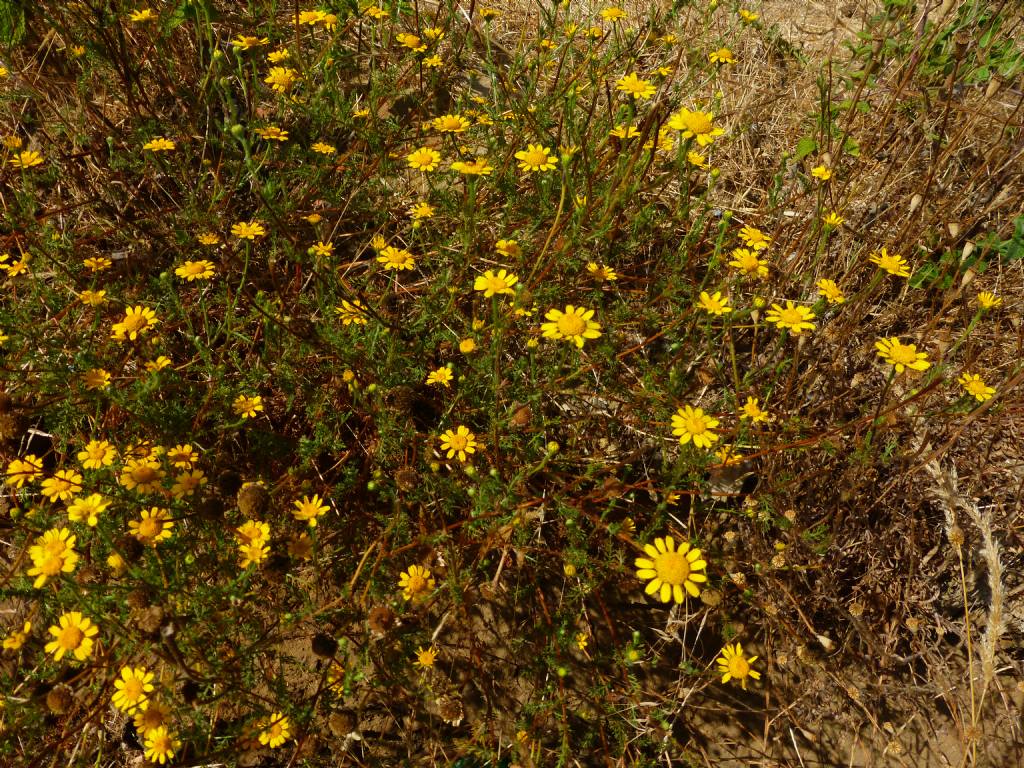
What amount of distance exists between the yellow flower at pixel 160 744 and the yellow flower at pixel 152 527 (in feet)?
1.85

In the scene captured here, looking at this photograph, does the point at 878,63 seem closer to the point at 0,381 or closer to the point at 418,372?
the point at 418,372

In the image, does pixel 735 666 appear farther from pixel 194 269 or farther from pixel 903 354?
pixel 194 269

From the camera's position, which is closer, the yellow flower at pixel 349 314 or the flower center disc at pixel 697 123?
the flower center disc at pixel 697 123

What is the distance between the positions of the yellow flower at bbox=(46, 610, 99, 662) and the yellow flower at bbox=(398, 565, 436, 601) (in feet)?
3.06

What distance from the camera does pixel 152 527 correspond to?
206 cm

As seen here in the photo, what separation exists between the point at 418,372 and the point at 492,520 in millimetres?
698

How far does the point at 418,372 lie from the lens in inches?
106

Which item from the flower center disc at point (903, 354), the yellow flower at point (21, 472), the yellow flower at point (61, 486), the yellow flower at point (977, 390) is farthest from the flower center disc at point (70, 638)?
the yellow flower at point (977, 390)

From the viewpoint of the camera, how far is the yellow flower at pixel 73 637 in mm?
1967

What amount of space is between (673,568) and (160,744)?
5.45 ft

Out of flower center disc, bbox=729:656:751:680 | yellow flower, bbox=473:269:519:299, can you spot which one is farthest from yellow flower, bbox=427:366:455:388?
flower center disc, bbox=729:656:751:680

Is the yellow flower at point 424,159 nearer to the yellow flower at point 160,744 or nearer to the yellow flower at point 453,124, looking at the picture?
the yellow flower at point 453,124

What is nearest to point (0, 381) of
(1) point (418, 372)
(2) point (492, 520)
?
(1) point (418, 372)

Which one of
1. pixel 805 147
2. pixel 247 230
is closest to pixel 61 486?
pixel 247 230
